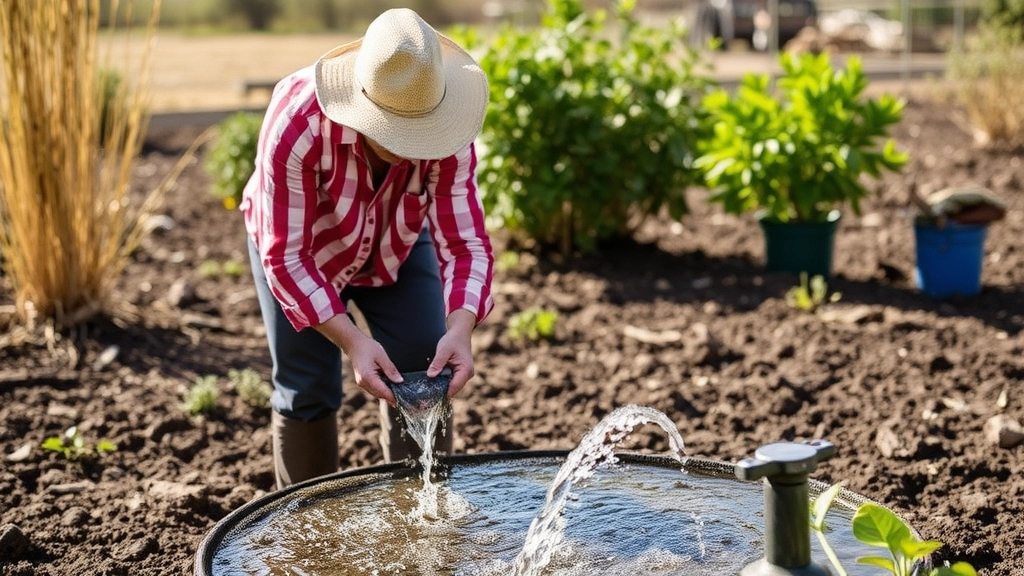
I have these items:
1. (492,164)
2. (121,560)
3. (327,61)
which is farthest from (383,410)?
(492,164)

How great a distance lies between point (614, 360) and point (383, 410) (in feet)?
4.81

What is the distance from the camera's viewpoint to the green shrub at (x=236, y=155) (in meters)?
6.87

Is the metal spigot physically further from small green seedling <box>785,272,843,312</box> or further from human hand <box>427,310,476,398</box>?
small green seedling <box>785,272,843,312</box>

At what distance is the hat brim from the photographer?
2.41 meters

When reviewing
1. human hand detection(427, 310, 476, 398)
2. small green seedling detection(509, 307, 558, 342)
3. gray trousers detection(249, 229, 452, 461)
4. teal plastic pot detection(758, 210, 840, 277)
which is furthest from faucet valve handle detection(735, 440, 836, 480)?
teal plastic pot detection(758, 210, 840, 277)

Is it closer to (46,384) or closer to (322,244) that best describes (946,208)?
(322,244)

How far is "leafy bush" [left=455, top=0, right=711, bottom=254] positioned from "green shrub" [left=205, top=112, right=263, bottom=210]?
1.83 m

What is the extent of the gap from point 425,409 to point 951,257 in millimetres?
3077

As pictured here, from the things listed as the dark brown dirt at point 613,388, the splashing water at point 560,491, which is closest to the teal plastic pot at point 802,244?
the dark brown dirt at point 613,388

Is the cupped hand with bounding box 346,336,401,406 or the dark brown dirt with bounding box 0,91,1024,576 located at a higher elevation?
the cupped hand with bounding box 346,336,401,406

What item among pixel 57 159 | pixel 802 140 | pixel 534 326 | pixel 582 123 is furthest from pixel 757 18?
pixel 57 159

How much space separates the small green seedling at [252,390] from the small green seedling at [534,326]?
105cm

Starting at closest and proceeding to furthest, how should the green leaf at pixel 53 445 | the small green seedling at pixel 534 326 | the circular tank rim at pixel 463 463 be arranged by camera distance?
the circular tank rim at pixel 463 463 < the green leaf at pixel 53 445 < the small green seedling at pixel 534 326

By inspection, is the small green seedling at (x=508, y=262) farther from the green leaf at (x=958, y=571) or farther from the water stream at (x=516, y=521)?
the green leaf at (x=958, y=571)
